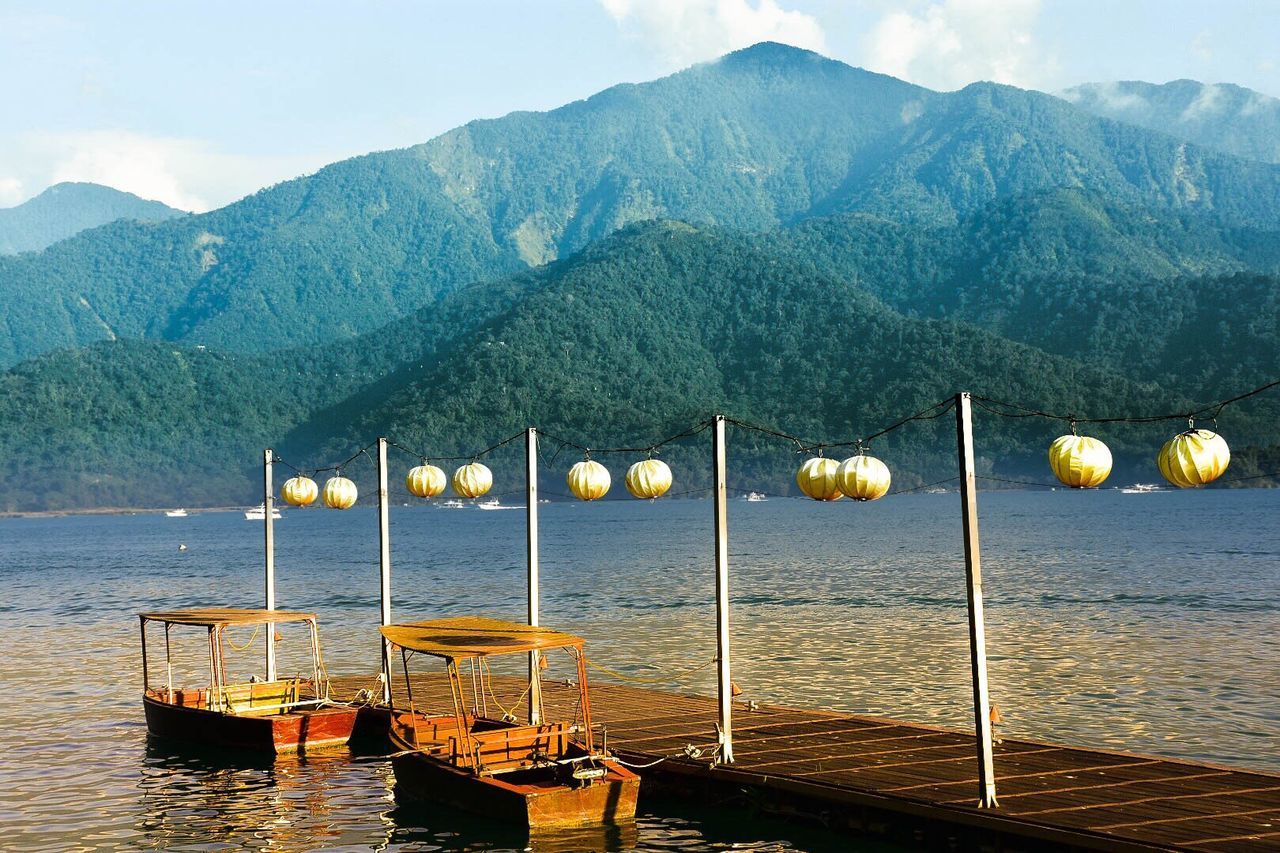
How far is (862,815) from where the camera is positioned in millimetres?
18703

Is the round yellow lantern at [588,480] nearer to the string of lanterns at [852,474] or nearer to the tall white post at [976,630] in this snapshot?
the string of lanterns at [852,474]

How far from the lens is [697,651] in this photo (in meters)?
44.6

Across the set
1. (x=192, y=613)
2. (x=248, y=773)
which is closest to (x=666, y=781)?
(x=248, y=773)

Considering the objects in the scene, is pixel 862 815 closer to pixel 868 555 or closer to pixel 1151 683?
pixel 1151 683

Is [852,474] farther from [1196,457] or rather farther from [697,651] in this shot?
[697,651]

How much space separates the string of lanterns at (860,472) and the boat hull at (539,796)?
473 centimetres

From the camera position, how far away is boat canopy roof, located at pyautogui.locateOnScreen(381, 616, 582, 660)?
2128cm

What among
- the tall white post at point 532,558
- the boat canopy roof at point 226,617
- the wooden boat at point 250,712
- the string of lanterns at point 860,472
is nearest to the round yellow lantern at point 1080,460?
the string of lanterns at point 860,472

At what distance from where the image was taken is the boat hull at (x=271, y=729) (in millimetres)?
26703

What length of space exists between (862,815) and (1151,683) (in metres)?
20.1

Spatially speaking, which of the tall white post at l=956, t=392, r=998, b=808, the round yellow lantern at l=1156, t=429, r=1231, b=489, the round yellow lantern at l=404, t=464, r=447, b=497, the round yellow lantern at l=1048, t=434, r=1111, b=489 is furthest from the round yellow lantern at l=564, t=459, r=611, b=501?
the round yellow lantern at l=1156, t=429, r=1231, b=489

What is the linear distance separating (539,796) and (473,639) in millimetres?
3483

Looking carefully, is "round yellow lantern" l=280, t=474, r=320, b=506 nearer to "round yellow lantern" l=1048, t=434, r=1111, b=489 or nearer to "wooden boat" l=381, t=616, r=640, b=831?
"wooden boat" l=381, t=616, r=640, b=831

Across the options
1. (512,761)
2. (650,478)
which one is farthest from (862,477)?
(512,761)
